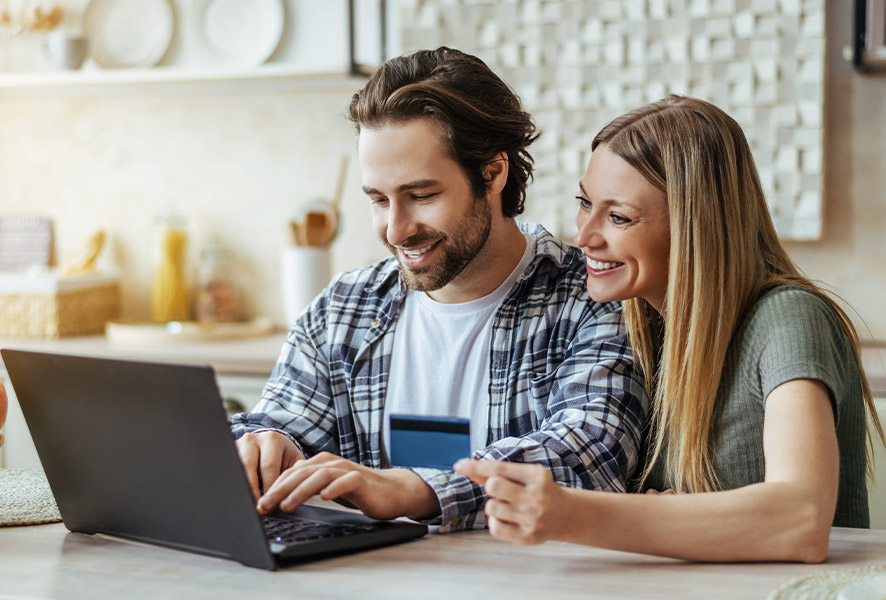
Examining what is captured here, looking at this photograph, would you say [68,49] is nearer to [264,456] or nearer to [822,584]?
[264,456]

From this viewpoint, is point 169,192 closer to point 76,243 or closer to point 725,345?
point 76,243

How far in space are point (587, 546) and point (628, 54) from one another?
1.84 metres

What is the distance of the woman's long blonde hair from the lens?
4.35 feet

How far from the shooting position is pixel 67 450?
3.92 feet

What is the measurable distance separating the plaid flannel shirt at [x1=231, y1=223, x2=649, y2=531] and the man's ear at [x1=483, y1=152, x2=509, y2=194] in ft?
0.33

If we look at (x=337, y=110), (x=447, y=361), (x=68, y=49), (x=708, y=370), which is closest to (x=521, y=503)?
(x=708, y=370)

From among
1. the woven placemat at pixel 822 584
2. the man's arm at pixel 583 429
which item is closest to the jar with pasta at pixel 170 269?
the man's arm at pixel 583 429

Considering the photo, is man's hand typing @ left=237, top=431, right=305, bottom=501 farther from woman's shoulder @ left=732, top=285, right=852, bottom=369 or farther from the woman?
woman's shoulder @ left=732, top=285, right=852, bottom=369

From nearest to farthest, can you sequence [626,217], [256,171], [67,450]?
1. [67,450]
2. [626,217]
3. [256,171]

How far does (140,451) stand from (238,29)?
2.19m

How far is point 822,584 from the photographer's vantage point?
Answer: 3.24 ft

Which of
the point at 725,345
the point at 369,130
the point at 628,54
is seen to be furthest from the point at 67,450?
the point at 628,54

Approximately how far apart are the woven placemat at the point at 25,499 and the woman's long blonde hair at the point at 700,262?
817mm

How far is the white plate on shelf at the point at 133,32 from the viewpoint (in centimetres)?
310
